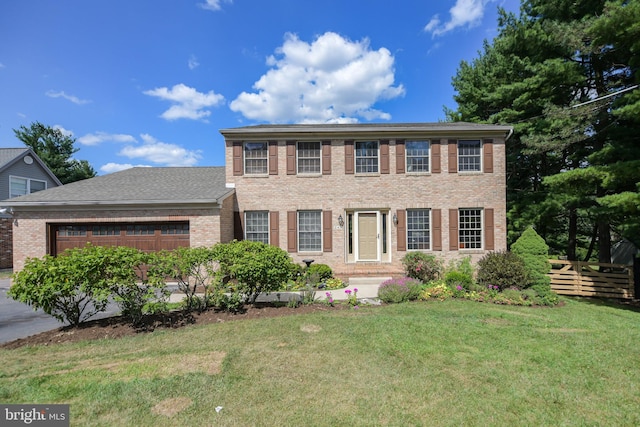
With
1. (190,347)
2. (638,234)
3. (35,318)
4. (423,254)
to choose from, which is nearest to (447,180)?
(423,254)

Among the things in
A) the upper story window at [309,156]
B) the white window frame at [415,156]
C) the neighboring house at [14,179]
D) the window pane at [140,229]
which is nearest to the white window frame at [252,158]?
the upper story window at [309,156]

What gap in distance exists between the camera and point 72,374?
3.80m

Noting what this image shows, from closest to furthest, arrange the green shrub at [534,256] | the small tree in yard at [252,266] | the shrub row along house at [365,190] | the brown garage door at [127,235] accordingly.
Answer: the small tree in yard at [252,266] < the green shrub at [534,256] < the brown garage door at [127,235] < the shrub row along house at [365,190]

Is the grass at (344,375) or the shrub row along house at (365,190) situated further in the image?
the shrub row along house at (365,190)

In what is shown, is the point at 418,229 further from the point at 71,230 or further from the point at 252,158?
the point at 71,230

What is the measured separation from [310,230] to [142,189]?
6.74m

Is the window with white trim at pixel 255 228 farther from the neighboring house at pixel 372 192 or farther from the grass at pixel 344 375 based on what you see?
the grass at pixel 344 375

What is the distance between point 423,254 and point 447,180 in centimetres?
324

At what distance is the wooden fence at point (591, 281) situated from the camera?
362 inches

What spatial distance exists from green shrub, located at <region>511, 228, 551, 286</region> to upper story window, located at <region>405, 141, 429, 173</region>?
424 centimetres

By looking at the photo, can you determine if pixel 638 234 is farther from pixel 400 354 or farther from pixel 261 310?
pixel 261 310

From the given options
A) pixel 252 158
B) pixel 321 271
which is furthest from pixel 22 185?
pixel 321 271

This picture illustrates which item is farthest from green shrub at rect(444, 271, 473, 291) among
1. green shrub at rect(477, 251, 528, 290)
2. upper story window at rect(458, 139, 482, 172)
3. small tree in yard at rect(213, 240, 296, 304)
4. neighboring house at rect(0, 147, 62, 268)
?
neighboring house at rect(0, 147, 62, 268)

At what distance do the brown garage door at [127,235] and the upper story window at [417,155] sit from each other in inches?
347
